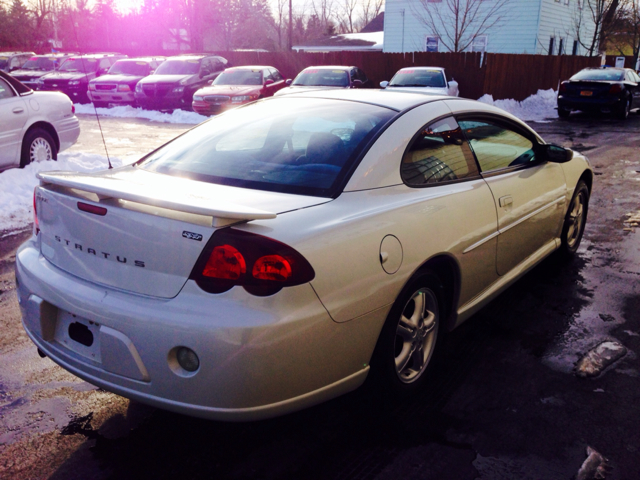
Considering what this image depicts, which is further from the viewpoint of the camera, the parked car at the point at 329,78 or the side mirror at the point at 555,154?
the parked car at the point at 329,78

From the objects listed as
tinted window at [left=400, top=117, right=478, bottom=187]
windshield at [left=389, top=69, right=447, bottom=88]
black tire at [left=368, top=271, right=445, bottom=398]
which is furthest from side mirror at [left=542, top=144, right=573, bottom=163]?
windshield at [left=389, top=69, right=447, bottom=88]

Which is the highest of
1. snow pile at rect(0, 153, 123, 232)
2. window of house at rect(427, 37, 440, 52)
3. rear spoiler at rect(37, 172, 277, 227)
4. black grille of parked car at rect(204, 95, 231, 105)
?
window of house at rect(427, 37, 440, 52)

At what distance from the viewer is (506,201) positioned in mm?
3744

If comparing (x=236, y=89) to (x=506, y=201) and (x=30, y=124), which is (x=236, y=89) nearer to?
(x=30, y=124)

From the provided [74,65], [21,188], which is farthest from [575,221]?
[74,65]

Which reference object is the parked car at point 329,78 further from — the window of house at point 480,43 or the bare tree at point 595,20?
the bare tree at point 595,20

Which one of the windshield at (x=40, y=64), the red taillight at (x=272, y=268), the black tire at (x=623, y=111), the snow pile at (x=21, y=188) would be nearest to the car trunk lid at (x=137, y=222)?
the red taillight at (x=272, y=268)

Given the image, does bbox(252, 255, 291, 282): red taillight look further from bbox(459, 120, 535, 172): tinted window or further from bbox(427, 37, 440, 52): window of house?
bbox(427, 37, 440, 52): window of house

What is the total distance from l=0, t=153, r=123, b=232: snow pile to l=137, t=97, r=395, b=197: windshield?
12.9ft

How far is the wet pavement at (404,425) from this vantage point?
256cm

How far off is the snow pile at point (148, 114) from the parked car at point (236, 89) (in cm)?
64

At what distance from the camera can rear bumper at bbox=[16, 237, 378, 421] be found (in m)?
2.21

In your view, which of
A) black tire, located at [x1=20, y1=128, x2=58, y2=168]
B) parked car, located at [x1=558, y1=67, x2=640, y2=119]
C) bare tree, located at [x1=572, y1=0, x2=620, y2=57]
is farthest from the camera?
bare tree, located at [x1=572, y1=0, x2=620, y2=57]

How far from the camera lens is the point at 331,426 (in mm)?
2873
